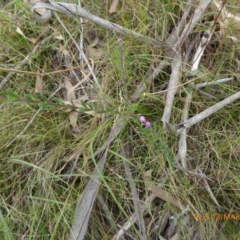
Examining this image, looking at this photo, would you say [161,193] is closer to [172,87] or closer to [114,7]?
[172,87]

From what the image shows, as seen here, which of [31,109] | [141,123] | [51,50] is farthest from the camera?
[51,50]

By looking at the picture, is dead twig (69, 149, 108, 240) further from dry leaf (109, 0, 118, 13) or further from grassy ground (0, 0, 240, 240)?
dry leaf (109, 0, 118, 13)

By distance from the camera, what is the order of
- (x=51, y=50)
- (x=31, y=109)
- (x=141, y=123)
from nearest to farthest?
(x=141, y=123) → (x=31, y=109) → (x=51, y=50)

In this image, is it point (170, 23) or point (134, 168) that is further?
point (170, 23)

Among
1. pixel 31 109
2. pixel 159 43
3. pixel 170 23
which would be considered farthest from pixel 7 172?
pixel 170 23

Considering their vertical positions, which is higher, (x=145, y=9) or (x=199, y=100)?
(x=145, y=9)

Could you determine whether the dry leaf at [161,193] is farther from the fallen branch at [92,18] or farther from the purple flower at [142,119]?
the fallen branch at [92,18]

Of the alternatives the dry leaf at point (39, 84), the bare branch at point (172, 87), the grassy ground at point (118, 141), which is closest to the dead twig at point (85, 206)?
the grassy ground at point (118, 141)

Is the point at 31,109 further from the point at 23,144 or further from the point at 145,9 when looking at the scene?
the point at 145,9

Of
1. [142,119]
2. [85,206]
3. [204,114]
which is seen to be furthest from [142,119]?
[85,206]
